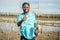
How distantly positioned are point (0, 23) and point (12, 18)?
0.58 ft

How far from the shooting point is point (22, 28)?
7.80 ft

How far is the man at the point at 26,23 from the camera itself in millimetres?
2348

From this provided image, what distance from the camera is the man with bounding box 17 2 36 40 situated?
92.4 inches

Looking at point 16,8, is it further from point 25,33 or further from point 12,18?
point 25,33

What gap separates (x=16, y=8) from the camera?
2.56 meters

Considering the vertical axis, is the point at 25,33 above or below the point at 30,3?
below

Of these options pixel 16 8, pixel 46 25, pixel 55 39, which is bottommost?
pixel 55 39

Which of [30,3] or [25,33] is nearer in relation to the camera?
[25,33]

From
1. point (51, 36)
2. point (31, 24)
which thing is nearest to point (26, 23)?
point (31, 24)

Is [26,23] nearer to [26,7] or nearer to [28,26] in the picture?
[28,26]

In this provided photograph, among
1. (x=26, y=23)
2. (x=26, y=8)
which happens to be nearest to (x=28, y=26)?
(x=26, y=23)

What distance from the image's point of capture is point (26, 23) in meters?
2.37

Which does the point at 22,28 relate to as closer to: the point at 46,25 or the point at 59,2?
the point at 46,25

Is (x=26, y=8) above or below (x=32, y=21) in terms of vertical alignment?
above
